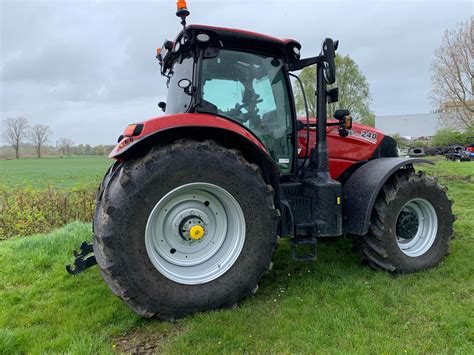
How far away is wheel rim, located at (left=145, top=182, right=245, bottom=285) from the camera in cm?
302

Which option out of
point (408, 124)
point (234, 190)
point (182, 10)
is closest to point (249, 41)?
point (182, 10)

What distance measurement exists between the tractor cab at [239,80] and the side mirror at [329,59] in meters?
0.30

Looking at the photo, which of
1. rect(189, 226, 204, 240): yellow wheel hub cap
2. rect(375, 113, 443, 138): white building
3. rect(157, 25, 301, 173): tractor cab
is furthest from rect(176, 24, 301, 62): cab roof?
rect(375, 113, 443, 138): white building

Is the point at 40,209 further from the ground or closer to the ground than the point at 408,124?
closer to the ground

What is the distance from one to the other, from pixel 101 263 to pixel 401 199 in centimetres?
302

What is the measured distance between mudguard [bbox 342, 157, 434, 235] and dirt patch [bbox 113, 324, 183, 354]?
2.03m

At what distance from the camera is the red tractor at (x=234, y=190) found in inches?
111

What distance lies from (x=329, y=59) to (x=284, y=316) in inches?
95.6

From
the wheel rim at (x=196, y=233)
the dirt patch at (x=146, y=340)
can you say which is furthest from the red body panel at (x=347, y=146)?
the dirt patch at (x=146, y=340)

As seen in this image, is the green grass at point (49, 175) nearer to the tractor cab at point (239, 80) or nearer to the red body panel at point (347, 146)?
the tractor cab at point (239, 80)

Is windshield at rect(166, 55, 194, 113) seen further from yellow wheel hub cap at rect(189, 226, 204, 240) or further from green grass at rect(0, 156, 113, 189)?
green grass at rect(0, 156, 113, 189)

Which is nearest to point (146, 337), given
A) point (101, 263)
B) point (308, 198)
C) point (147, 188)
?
point (101, 263)

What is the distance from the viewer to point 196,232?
3080mm

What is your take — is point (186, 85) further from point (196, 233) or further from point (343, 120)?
point (343, 120)
